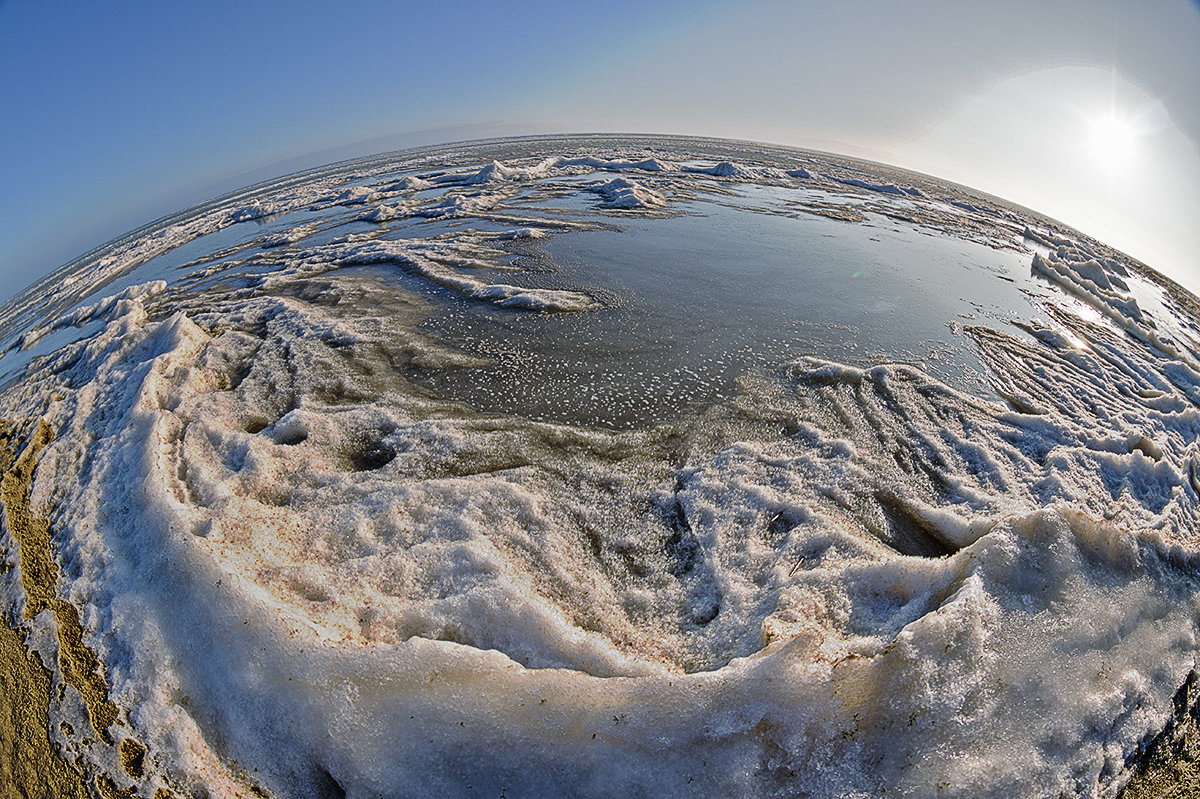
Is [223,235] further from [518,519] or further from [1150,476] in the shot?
[1150,476]

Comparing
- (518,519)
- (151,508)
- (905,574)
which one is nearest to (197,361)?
(151,508)

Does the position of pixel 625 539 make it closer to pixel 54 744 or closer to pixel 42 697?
pixel 54 744

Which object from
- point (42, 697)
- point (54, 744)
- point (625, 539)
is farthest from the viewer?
point (625, 539)

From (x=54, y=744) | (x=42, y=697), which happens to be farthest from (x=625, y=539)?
(x=42, y=697)
